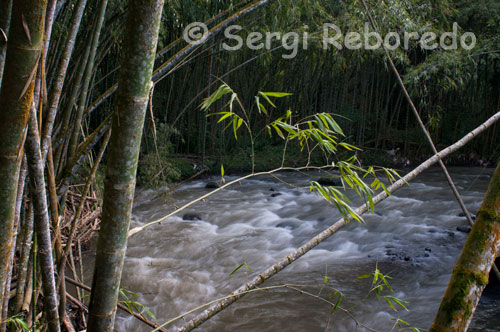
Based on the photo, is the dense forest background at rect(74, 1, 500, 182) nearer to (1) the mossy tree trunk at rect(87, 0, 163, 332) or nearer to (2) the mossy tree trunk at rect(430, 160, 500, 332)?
(1) the mossy tree trunk at rect(87, 0, 163, 332)

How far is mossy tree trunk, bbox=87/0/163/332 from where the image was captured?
648 mm

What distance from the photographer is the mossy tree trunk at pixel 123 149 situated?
2.13ft

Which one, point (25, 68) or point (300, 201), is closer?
point (25, 68)

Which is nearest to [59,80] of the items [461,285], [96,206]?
[461,285]

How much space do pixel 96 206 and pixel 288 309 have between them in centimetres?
160

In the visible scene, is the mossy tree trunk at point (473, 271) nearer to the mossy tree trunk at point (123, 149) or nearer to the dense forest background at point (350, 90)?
the mossy tree trunk at point (123, 149)

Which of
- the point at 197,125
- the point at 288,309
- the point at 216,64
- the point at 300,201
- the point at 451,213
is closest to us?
the point at 288,309

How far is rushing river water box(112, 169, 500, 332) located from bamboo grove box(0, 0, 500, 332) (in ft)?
2.19

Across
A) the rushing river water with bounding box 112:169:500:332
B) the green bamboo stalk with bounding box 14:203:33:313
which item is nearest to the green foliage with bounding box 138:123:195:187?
the rushing river water with bounding box 112:169:500:332

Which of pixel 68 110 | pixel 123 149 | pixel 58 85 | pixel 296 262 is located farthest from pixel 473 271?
pixel 296 262

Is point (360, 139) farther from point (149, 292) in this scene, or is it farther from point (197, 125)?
point (149, 292)

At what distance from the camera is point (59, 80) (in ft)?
3.68

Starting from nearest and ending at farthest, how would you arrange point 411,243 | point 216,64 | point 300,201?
point 411,243 → point 300,201 → point 216,64

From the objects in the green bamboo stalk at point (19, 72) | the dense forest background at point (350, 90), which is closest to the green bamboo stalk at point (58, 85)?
the green bamboo stalk at point (19, 72)
